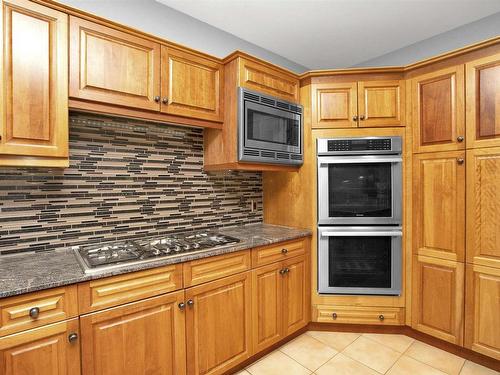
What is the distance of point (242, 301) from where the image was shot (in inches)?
72.1

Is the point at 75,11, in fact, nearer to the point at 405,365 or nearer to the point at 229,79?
the point at 229,79

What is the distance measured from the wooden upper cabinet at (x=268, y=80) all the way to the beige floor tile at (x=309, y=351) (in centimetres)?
200

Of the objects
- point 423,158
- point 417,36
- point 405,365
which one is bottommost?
point 405,365

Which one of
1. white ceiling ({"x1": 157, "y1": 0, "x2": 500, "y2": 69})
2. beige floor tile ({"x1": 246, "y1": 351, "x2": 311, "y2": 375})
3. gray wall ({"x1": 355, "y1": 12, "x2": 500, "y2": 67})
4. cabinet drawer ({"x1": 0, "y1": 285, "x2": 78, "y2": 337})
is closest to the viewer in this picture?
cabinet drawer ({"x1": 0, "y1": 285, "x2": 78, "y2": 337})

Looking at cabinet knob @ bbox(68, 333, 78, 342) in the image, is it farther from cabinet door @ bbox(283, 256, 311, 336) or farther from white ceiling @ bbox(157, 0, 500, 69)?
white ceiling @ bbox(157, 0, 500, 69)

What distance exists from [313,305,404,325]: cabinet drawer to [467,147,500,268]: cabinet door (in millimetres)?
746

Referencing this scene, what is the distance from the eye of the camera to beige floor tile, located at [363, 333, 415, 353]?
215 cm

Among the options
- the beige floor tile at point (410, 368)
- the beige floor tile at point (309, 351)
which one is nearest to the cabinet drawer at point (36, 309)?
the beige floor tile at point (309, 351)

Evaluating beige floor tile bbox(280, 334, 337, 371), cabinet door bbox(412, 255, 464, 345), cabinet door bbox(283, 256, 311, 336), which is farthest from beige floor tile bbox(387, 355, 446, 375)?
cabinet door bbox(283, 256, 311, 336)

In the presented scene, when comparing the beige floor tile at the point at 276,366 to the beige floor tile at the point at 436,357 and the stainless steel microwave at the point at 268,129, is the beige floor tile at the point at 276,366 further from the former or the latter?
the stainless steel microwave at the point at 268,129

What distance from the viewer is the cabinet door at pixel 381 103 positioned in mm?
2264

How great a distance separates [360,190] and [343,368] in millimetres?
1332

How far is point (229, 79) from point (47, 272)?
1619 mm

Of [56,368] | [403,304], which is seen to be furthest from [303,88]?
[56,368]
